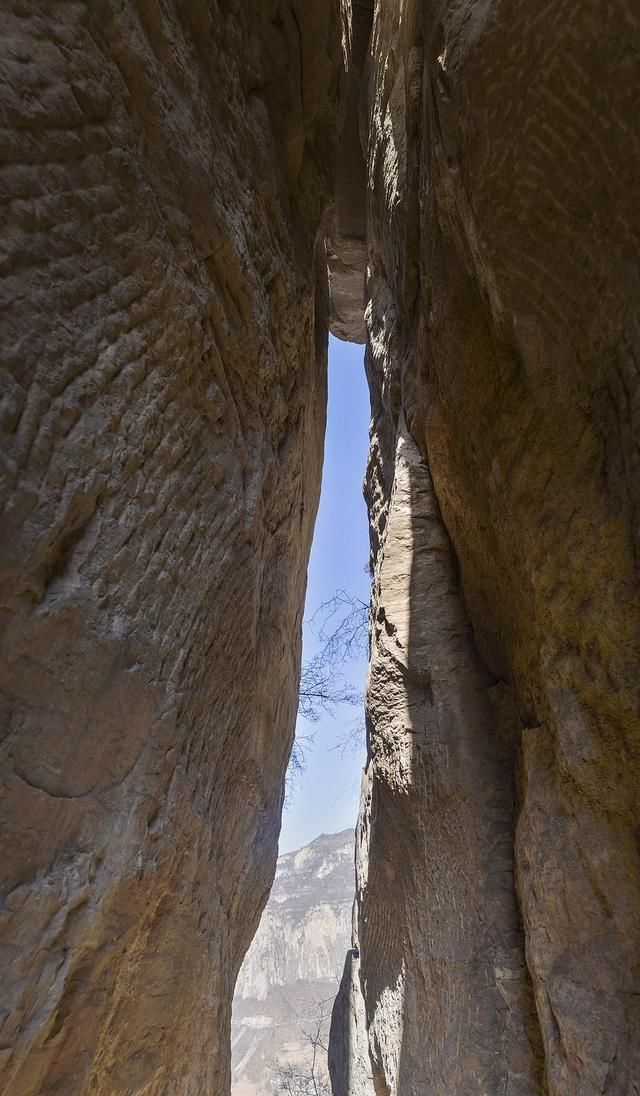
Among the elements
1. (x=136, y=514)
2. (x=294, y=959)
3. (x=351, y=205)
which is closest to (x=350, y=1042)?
(x=136, y=514)

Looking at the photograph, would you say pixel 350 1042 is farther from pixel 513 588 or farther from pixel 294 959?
pixel 294 959

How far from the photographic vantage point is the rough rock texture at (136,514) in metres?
1.88

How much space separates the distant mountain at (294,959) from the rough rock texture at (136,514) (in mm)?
19364

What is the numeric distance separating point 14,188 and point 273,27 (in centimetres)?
269

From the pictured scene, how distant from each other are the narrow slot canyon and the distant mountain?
18700 mm

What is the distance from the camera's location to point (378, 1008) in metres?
3.82

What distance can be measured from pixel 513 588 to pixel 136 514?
188 centimetres

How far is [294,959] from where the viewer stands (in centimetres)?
2483

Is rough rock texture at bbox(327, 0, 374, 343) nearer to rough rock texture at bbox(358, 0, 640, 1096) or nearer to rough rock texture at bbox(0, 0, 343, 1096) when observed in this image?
rough rock texture at bbox(358, 0, 640, 1096)

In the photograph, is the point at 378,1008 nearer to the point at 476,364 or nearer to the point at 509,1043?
the point at 509,1043

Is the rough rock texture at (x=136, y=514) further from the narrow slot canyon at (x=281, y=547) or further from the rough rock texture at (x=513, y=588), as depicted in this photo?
the rough rock texture at (x=513, y=588)

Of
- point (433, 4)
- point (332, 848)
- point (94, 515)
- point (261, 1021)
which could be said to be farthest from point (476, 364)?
point (332, 848)

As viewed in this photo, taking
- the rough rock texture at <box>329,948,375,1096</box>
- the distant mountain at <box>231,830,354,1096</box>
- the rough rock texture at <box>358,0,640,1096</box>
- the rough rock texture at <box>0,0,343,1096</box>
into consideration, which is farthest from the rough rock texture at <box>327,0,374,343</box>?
the distant mountain at <box>231,830,354,1096</box>

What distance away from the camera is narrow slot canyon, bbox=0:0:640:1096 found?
198cm
